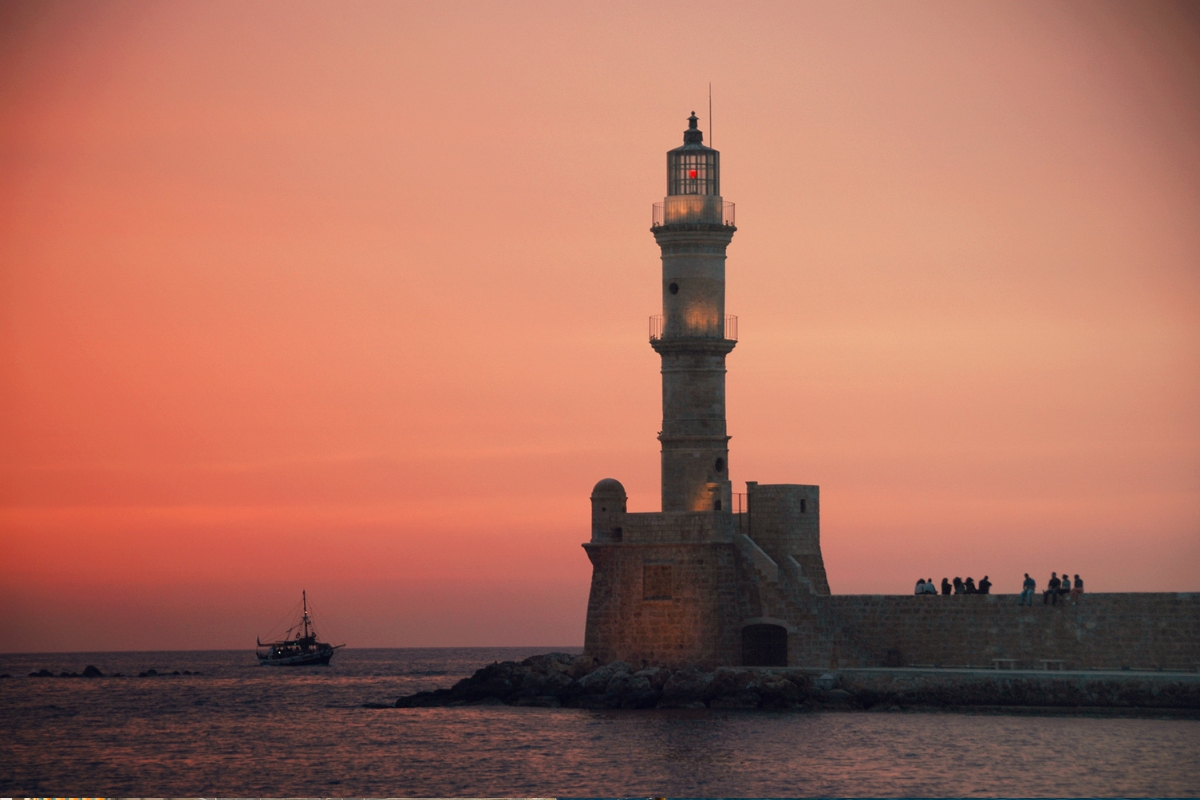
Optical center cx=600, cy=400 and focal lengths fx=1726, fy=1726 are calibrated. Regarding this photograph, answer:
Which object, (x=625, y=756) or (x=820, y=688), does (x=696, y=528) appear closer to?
(x=820, y=688)

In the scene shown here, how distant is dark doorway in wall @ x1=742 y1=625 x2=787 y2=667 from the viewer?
161ft

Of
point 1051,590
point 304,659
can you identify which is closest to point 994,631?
point 1051,590

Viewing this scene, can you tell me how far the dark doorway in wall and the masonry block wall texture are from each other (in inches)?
2.6

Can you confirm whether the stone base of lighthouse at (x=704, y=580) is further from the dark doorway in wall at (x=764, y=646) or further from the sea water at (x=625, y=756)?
the sea water at (x=625, y=756)

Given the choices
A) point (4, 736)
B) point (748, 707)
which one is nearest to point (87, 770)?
point (4, 736)

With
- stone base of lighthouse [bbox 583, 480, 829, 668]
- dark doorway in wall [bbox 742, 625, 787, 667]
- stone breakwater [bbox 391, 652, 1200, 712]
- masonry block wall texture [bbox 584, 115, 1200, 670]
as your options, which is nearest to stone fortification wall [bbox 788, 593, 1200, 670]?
masonry block wall texture [bbox 584, 115, 1200, 670]

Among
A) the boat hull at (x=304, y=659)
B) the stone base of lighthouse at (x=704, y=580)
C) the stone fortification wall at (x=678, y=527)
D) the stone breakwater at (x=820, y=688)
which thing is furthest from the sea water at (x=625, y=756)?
the boat hull at (x=304, y=659)

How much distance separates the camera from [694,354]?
5022 cm

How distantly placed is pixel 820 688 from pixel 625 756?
7313 mm

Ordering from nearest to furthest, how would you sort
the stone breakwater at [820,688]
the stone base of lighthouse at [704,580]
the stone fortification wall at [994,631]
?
1. the stone breakwater at [820,688]
2. the stone fortification wall at [994,631]
3. the stone base of lighthouse at [704,580]

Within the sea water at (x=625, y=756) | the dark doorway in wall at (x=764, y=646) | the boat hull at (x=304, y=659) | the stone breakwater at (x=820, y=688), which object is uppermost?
the boat hull at (x=304, y=659)

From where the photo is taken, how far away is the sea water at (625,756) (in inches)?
1398

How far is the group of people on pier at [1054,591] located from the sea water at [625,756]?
3.60 metres

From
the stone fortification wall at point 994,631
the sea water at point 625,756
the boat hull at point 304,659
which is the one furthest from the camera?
the boat hull at point 304,659
